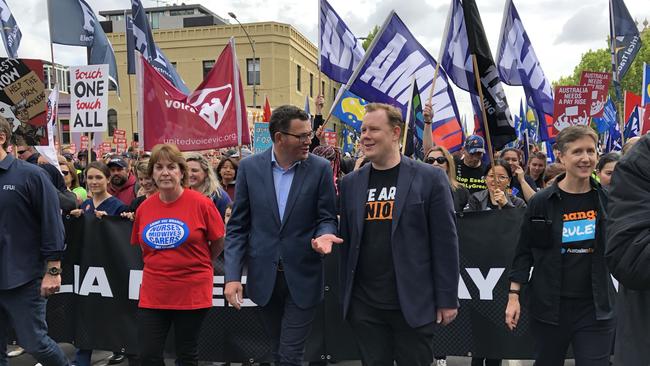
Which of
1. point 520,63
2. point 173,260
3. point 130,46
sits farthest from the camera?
point 130,46

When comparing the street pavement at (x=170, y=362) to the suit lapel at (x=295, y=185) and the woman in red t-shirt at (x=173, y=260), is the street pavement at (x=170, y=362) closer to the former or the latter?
the woman in red t-shirt at (x=173, y=260)

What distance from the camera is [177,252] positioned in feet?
13.3

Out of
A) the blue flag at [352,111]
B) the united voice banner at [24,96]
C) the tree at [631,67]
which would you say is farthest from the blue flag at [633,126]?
the tree at [631,67]

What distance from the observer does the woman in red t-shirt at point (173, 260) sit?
157 inches

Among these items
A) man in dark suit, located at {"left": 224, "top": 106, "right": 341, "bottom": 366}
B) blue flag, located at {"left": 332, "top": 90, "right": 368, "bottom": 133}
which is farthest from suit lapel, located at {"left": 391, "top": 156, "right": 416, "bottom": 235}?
blue flag, located at {"left": 332, "top": 90, "right": 368, "bottom": 133}

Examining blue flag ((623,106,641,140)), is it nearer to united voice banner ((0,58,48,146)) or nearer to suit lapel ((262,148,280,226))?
suit lapel ((262,148,280,226))

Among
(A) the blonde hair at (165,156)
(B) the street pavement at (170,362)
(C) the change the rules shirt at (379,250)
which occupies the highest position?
(A) the blonde hair at (165,156)

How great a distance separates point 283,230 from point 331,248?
14.0 inches

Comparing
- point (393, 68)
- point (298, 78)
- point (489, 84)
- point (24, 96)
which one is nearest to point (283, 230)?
point (489, 84)

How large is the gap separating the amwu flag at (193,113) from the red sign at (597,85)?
740 centimetres

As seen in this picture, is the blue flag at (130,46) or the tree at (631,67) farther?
the tree at (631,67)

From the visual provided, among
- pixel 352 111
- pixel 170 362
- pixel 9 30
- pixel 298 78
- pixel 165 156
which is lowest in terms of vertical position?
pixel 170 362

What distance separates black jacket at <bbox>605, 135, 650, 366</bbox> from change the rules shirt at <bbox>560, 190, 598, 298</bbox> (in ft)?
5.29

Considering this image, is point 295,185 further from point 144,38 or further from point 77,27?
point 144,38
